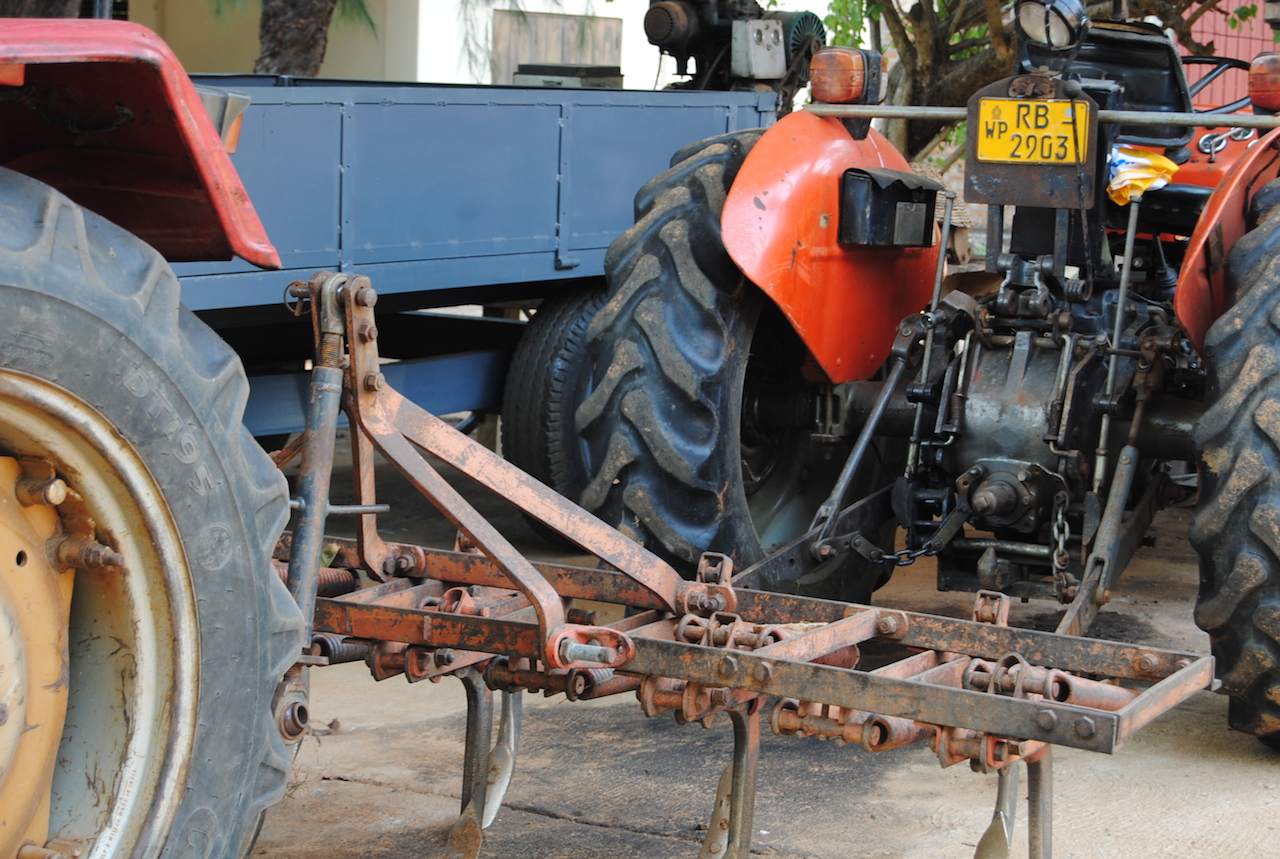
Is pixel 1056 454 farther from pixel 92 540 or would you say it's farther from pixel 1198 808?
pixel 92 540

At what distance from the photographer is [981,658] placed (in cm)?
283

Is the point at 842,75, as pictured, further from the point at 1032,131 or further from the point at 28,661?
the point at 28,661

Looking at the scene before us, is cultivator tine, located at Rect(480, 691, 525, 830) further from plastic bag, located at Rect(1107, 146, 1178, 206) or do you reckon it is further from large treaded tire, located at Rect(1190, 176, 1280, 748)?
plastic bag, located at Rect(1107, 146, 1178, 206)

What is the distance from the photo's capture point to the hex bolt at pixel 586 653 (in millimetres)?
2564

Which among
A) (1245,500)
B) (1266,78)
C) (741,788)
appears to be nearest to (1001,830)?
(741,788)

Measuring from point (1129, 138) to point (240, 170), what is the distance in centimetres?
272

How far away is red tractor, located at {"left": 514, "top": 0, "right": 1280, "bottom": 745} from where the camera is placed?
3.57m

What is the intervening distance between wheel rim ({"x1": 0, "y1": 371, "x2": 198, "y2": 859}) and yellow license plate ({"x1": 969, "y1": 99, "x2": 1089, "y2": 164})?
2467 mm

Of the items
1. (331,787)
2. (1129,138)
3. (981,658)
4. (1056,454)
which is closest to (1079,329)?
(1056,454)

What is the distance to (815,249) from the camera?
3875mm

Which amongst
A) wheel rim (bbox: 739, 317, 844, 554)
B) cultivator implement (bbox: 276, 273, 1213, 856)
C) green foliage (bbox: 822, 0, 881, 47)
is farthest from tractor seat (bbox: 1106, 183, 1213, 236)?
green foliage (bbox: 822, 0, 881, 47)

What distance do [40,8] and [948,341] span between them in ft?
11.1

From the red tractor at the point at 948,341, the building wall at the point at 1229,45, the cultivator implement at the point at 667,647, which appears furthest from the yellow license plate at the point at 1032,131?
the building wall at the point at 1229,45

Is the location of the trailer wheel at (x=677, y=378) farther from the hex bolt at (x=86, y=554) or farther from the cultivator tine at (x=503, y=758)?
the hex bolt at (x=86, y=554)
